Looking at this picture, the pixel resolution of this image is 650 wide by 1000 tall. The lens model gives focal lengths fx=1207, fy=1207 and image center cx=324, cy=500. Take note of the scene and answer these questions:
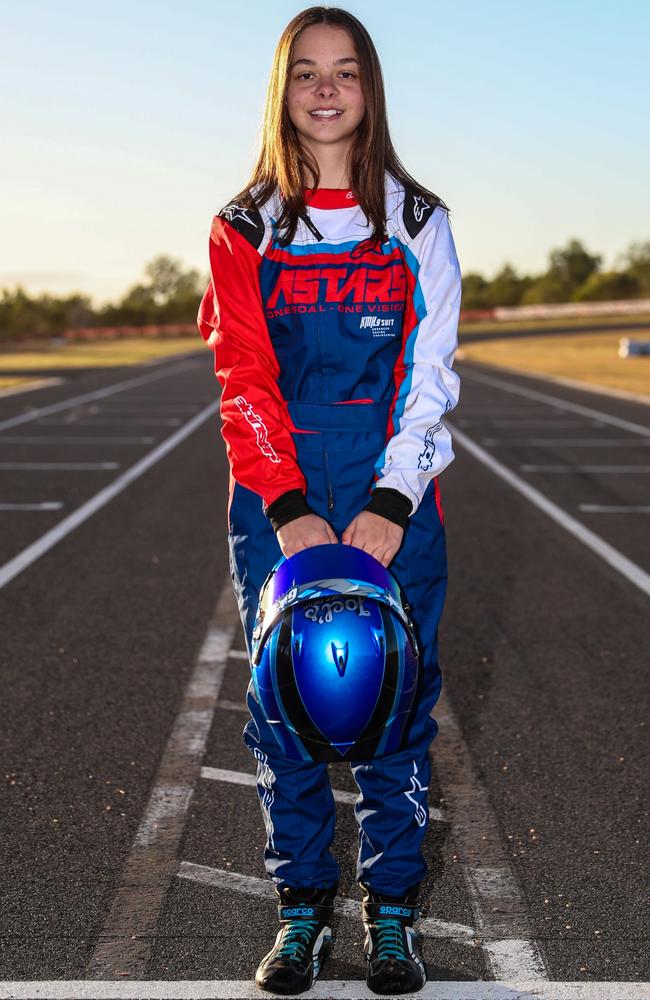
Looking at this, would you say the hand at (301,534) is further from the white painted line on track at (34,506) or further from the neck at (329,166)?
the white painted line on track at (34,506)

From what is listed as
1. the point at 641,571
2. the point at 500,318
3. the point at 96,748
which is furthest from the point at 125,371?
the point at 500,318

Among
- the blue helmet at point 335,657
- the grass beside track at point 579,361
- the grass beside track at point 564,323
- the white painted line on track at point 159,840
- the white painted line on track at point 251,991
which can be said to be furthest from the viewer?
the grass beside track at point 564,323

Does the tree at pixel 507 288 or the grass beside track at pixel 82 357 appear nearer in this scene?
the grass beside track at pixel 82 357

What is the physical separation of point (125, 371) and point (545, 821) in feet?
126

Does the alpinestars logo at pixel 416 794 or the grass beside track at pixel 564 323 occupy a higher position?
the alpinestars logo at pixel 416 794

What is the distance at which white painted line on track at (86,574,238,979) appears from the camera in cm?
296

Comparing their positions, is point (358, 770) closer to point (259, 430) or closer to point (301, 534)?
point (301, 534)

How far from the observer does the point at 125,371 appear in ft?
135

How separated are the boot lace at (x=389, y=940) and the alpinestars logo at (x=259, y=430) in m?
1.16

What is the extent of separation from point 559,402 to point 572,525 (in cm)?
1412

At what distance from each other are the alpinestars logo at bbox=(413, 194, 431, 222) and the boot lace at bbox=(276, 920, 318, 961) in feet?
5.67

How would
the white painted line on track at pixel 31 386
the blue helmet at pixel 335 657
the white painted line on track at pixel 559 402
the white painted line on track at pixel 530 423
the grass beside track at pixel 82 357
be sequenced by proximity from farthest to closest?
1. the grass beside track at pixel 82 357
2. the white painted line on track at pixel 31 386
3. the white painted line on track at pixel 530 423
4. the white painted line on track at pixel 559 402
5. the blue helmet at pixel 335 657

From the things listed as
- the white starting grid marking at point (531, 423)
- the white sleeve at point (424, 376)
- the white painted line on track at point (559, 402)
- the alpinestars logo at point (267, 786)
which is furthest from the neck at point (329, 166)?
the white starting grid marking at point (531, 423)

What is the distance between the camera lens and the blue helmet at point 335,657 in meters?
2.57
